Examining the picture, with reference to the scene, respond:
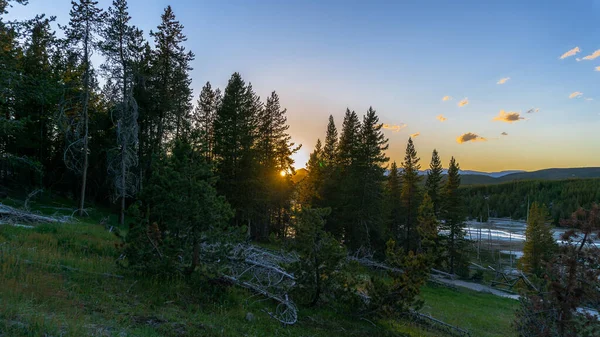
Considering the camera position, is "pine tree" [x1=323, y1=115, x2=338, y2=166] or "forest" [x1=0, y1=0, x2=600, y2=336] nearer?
"forest" [x1=0, y1=0, x2=600, y2=336]

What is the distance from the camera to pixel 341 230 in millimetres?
30172

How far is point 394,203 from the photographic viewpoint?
1353 inches

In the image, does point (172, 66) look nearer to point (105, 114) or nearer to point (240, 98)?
point (240, 98)

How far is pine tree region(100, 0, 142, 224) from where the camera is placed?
19922mm

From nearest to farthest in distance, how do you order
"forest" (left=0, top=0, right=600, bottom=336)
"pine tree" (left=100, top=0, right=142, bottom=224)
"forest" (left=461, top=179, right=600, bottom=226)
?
"forest" (left=0, top=0, right=600, bottom=336), "pine tree" (left=100, top=0, right=142, bottom=224), "forest" (left=461, top=179, right=600, bottom=226)

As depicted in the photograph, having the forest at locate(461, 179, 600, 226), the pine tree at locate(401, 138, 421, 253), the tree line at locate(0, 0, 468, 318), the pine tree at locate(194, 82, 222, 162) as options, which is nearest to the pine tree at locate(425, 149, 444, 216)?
the tree line at locate(0, 0, 468, 318)

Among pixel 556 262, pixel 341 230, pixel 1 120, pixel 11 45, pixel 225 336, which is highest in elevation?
pixel 11 45

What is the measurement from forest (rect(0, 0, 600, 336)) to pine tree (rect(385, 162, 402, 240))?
0.50 feet

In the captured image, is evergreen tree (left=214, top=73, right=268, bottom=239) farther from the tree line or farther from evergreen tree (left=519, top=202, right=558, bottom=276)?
evergreen tree (left=519, top=202, right=558, bottom=276)

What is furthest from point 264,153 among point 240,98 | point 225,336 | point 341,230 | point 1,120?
point 225,336

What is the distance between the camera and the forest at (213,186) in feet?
22.7

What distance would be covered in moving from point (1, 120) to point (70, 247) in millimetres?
7068

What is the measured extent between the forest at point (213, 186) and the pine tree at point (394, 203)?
0.50ft

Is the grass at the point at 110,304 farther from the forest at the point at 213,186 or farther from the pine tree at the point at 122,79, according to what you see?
the pine tree at the point at 122,79
